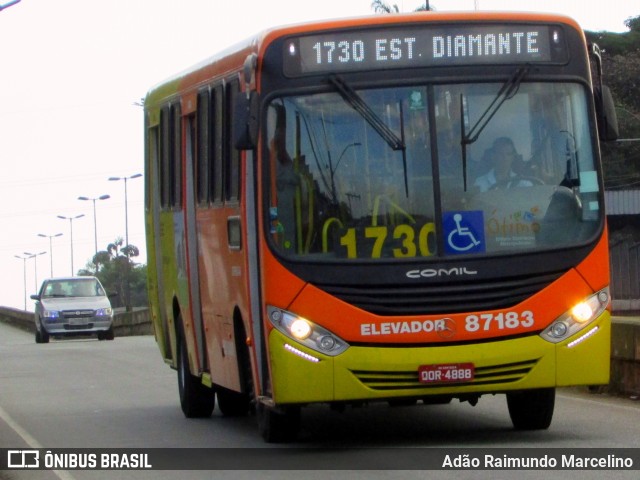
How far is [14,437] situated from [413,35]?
5363 mm

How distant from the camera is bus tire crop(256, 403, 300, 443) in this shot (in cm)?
1200

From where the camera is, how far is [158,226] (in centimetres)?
1669

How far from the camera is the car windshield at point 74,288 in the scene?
139 ft

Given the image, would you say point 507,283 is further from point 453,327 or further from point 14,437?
point 14,437

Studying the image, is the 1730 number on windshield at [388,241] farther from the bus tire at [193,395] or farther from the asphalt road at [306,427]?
the bus tire at [193,395]

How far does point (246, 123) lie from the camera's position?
1110cm

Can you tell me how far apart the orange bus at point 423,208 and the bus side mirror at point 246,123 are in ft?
0.05

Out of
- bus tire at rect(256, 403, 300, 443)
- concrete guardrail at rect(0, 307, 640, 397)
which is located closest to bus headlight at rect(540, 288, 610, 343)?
bus tire at rect(256, 403, 300, 443)

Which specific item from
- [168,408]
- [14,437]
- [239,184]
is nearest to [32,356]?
[168,408]

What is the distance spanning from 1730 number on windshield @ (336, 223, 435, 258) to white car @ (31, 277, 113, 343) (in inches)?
1187

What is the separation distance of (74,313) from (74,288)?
127cm

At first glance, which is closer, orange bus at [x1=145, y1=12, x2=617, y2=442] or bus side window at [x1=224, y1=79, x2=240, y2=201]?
orange bus at [x1=145, y1=12, x2=617, y2=442]

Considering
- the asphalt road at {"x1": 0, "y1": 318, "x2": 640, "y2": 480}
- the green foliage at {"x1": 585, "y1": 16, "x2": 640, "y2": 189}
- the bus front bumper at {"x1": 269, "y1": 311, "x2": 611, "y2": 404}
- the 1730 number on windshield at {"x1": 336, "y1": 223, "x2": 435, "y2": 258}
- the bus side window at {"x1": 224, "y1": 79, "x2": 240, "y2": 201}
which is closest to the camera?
the bus front bumper at {"x1": 269, "y1": 311, "x2": 611, "y2": 404}

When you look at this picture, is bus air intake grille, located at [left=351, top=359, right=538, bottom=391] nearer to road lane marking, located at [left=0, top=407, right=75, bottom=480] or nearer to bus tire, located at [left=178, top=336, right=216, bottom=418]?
road lane marking, located at [left=0, top=407, right=75, bottom=480]
